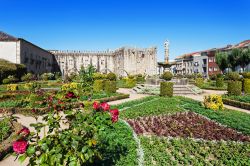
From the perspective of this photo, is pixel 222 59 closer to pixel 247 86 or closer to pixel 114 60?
pixel 114 60

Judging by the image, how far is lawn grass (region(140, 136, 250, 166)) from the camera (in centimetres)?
629

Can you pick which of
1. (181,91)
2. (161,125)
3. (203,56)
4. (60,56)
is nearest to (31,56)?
(60,56)

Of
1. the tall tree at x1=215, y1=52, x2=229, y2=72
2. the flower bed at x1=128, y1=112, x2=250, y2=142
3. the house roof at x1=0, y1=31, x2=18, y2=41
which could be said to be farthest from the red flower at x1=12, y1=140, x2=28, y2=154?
the tall tree at x1=215, y1=52, x2=229, y2=72

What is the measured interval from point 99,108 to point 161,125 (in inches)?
242

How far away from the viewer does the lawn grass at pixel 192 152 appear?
20.6 ft

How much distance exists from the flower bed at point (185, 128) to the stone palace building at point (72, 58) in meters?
30.3

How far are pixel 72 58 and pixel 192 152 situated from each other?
53.7m

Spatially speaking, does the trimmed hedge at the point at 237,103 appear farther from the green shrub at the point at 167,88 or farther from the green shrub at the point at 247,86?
the green shrub at the point at 247,86

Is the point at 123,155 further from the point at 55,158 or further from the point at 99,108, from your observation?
the point at 55,158

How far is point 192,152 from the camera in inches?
273

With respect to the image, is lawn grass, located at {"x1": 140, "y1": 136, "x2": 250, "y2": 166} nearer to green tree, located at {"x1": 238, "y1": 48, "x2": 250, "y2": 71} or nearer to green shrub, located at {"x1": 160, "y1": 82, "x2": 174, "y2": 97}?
green shrub, located at {"x1": 160, "y1": 82, "x2": 174, "y2": 97}

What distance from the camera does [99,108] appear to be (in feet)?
14.1

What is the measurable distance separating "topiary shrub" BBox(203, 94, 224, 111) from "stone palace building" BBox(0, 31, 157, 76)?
29546 mm

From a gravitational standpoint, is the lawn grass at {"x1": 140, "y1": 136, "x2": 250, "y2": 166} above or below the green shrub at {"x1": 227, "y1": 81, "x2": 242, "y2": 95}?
below
